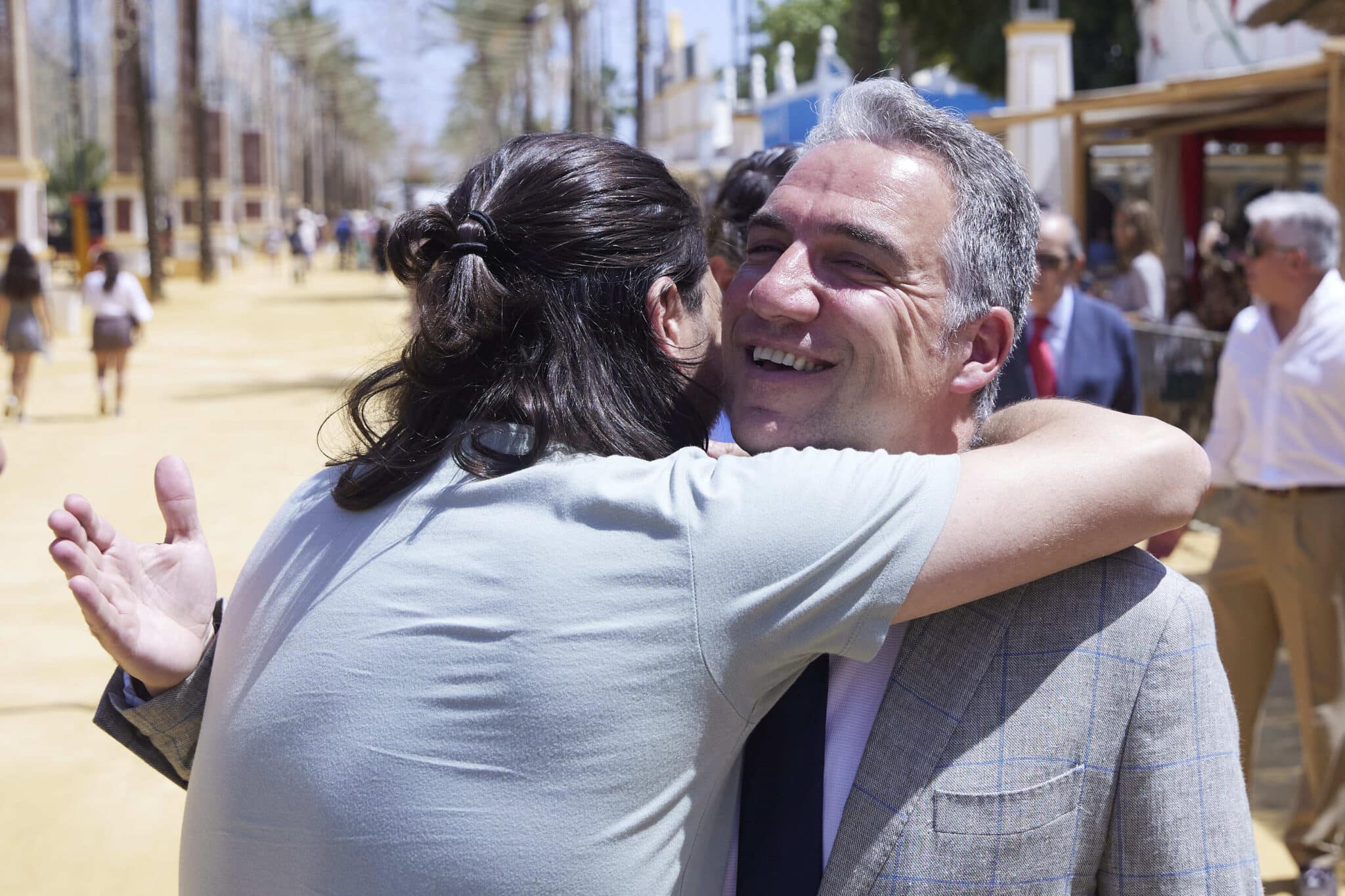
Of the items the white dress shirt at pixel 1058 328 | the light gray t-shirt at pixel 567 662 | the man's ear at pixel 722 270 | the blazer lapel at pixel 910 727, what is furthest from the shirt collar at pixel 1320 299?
the light gray t-shirt at pixel 567 662

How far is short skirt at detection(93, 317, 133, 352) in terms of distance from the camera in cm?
1477

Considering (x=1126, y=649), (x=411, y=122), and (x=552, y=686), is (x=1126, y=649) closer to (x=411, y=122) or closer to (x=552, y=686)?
(x=552, y=686)

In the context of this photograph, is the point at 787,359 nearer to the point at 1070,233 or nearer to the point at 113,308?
the point at 1070,233

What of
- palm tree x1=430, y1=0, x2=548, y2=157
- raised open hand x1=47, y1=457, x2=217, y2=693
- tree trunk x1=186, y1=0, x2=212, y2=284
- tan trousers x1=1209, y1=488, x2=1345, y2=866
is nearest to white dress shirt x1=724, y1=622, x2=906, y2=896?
raised open hand x1=47, y1=457, x2=217, y2=693

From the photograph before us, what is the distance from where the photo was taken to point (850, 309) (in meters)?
1.84

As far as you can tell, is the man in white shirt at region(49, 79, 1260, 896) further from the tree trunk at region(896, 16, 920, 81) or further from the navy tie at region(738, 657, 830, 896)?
the tree trunk at region(896, 16, 920, 81)

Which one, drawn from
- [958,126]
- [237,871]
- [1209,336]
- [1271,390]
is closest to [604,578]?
[237,871]

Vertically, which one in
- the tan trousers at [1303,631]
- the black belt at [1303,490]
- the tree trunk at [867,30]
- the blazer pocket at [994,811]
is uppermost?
the tree trunk at [867,30]

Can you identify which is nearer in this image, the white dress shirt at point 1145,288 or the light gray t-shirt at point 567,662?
the light gray t-shirt at point 567,662

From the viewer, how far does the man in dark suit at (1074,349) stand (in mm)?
5289

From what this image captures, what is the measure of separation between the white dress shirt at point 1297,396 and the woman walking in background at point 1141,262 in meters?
5.95

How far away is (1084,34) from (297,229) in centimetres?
2268

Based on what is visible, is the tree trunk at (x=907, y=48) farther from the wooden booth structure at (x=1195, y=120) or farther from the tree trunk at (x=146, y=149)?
the tree trunk at (x=146, y=149)

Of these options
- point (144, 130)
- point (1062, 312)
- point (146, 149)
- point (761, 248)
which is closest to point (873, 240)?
point (761, 248)
